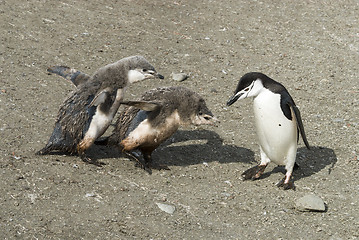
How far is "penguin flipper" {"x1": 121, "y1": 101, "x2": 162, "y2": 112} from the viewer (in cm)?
559

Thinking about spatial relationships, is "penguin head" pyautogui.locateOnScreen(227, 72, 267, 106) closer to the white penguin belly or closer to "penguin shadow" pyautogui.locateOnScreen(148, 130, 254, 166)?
the white penguin belly

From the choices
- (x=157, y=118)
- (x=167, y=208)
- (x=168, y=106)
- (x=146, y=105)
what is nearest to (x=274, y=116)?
(x=168, y=106)

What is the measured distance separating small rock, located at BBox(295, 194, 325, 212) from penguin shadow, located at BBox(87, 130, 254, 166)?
1.11m

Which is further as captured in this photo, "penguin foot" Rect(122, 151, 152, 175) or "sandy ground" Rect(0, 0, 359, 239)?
"penguin foot" Rect(122, 151, 152, 175)

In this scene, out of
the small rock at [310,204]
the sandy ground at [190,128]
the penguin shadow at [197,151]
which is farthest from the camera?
the penguin shadow at [197,151]

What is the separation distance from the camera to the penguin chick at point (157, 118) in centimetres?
580

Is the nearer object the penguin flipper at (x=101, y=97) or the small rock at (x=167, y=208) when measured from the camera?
the small rock at (x=167, y=208)

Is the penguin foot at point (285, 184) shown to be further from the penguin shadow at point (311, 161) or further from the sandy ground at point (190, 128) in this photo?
the penguin shadow at point (311, 161)

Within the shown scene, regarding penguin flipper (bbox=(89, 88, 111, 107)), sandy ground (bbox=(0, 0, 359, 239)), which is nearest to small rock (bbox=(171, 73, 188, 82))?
sandy ground (bbox=(0, 0, 359, 239))

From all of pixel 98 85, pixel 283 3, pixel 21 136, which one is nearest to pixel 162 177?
pixel 98 85

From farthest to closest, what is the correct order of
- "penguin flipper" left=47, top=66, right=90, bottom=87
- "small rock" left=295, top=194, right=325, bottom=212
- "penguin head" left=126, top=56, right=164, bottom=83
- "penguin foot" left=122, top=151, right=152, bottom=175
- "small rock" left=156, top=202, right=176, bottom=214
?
"penguin flipper" left=47, top=66, right=90, bottom=87 → "penguin foot" left=122, top=151, right=152, bottom=175 → "penguin head" left=126, top=56, right=164, bottom=83 → "small rock" left=295, top=194, right=325, bottom=212 → "small rock" left=156, top=202, right=176, bottom=214

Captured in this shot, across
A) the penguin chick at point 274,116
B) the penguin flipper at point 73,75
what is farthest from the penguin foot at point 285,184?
the penguin flipper at point 73,75

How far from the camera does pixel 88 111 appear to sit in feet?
18.9

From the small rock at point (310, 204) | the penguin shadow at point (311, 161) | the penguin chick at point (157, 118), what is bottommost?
the penguin shadow at point (311, 161)
